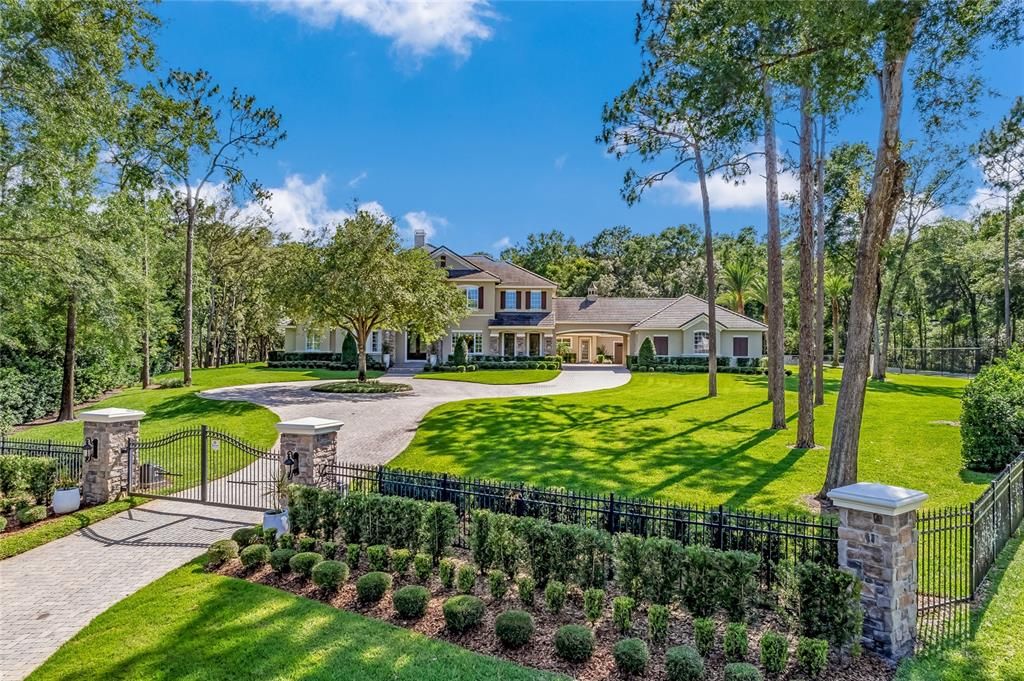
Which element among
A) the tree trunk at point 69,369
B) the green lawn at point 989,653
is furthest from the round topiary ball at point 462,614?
the tree trunk at point 69,369

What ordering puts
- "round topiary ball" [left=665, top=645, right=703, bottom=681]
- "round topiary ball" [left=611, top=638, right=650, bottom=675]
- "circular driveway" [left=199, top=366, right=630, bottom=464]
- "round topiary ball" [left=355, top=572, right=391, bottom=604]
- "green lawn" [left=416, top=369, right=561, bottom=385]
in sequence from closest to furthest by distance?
1. "round topiary ball" [left=665, top=645, right=703, bottom=681]
2. "round topiary ball" [left=611, top=638, right=650, bottom=675]
3. "round topiary ball" [left=355, top=572, right=391, bottom=604]
4. "circular driveway" [left=199, top=366, right=630, bottom=464]
5. "green lawn" [left=416, top=369, right=561, bottom=385]

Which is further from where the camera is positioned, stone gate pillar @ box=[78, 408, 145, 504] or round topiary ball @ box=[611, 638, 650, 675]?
stone gate pillar @ box=[78, 408, 145, 504]

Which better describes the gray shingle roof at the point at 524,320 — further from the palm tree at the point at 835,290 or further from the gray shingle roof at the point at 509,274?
the palm tree at the point at 835,290

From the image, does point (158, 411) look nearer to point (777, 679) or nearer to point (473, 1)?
point (473, 1)

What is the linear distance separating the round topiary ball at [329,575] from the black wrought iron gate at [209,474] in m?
3.24

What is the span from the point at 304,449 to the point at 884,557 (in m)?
8.46

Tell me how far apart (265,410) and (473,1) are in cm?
1494

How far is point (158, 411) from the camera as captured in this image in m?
20.0

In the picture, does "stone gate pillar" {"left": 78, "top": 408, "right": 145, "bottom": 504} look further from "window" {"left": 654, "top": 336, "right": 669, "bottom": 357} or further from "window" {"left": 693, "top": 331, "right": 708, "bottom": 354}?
"window" {"left": 693, "top": 331, "right": 708, "bottom": 354}

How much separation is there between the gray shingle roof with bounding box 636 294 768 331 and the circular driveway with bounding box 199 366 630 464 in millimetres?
7274

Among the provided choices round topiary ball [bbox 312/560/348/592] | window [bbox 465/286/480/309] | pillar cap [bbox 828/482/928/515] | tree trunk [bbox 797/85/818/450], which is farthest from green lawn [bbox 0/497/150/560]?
window [bbox 465/286/480/309]

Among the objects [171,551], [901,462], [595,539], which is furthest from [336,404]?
[901,462]

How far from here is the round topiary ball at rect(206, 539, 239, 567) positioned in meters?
8.09

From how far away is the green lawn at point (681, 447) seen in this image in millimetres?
10922
